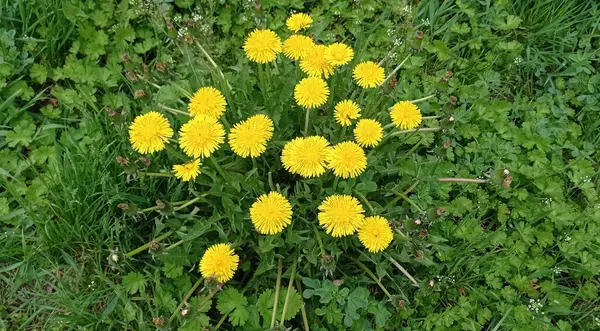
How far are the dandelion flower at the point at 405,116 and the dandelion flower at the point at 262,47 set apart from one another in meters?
0.48

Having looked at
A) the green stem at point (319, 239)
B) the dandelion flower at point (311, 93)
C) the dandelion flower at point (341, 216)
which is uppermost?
the dandelion flower at point (311, 93)

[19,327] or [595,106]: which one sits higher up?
[595,106]

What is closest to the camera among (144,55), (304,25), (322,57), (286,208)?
(286,208)

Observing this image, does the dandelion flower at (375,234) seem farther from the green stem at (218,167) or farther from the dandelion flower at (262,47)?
the dandelion flower at (262,47)

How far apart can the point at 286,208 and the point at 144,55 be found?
4.77ft

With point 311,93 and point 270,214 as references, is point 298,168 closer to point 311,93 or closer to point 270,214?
point 270,214

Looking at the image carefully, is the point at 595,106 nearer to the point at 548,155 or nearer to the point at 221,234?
the point at 548,155

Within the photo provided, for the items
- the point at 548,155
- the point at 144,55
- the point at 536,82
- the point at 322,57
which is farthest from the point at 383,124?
the point at 144,55

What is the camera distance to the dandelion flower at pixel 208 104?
1795 millimetres

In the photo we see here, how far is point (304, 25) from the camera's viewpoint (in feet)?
6.55

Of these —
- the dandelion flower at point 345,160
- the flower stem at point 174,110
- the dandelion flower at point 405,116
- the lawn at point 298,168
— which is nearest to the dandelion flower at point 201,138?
the lawn at point 298,168

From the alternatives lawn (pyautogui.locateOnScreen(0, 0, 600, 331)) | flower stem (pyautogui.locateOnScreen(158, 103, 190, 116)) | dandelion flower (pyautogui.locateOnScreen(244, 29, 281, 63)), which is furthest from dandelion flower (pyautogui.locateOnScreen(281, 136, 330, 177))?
flower stem (pyautogui.locateOnScreen(158, 103, 190, 116))

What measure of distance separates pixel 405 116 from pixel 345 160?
323mm

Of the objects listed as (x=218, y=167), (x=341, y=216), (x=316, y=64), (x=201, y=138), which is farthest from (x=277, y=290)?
(x=316, y=64)
